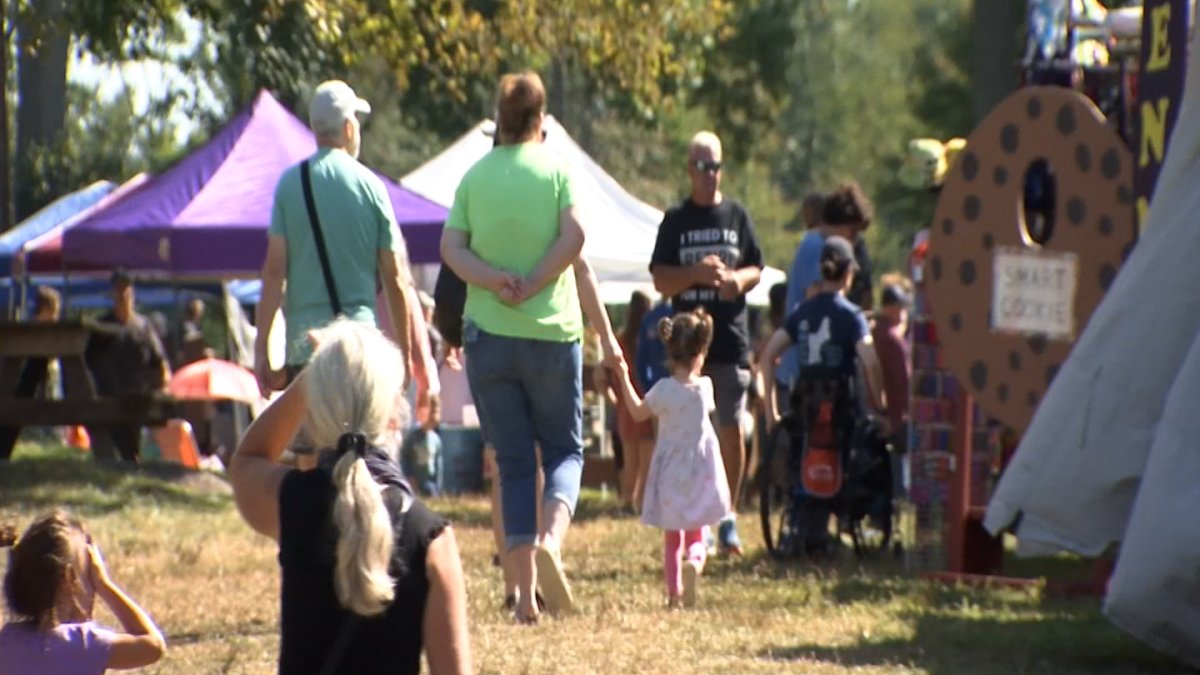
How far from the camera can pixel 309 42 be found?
19.9m

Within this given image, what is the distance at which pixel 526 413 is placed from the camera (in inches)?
308

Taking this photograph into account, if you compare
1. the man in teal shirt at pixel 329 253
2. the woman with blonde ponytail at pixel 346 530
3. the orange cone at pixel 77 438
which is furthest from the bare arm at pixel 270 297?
the orange cone at pixel 77 438

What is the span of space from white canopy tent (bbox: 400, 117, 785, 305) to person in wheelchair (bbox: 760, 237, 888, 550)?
7.00 metres

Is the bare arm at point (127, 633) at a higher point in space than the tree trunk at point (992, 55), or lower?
lower

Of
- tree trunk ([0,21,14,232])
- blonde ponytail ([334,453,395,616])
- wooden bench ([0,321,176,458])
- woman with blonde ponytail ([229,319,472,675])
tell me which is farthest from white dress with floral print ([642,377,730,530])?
tree trunk ([0,21,14,232])

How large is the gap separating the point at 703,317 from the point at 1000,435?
2.21m

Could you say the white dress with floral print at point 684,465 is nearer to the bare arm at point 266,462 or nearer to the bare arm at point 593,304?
the bare arm at point 593,304

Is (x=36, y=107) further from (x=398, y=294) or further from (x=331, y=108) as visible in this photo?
(x=398, y=294)

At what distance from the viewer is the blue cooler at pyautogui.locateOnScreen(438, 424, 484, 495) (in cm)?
1642

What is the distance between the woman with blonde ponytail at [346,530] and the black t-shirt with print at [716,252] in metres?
5.76

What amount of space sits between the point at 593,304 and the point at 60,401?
837 centimetres

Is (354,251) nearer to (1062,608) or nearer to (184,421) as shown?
(1062,608)

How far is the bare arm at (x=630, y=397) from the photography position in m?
7.83

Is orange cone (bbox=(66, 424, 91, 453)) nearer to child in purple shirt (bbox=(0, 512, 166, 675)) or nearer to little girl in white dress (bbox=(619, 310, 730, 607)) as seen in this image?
little girl in white dress (bbox=(619, 310, 730, 607))
